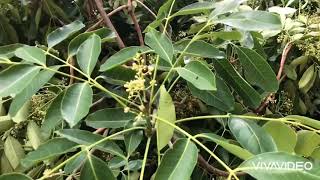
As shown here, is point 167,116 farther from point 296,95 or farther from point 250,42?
point 296,95

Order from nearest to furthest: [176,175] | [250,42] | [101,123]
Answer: [176,175] < [101,123] < [250,42]

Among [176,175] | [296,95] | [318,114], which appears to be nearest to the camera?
[176,175]

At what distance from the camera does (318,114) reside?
1389 millimetres

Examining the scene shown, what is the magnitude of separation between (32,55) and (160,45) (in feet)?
0.68

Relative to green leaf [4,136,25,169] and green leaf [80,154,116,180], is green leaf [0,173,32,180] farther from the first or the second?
green leaf [4,136,25,169]

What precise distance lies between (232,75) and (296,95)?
0.42m

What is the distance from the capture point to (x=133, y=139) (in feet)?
2.67

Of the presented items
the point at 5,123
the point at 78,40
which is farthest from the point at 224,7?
the point at 5,123

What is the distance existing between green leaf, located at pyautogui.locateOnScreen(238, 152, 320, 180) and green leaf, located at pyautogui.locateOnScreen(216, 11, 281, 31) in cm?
26

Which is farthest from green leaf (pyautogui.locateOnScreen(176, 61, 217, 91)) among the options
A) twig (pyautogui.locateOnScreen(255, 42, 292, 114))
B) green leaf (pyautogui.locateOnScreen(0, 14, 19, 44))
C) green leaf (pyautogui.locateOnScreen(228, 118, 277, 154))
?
green leaf (pyautogui.locateOnScreen(0, 14, 19, 44))

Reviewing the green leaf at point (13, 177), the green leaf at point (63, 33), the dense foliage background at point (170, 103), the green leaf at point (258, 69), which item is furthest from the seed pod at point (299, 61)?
the green leaf at point (13, 177)

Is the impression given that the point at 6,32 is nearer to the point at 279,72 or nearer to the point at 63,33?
the point at 63,33

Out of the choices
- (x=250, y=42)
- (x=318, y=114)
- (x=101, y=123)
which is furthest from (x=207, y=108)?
(x=318, y=114)

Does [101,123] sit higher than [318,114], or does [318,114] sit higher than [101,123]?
[101,123]
